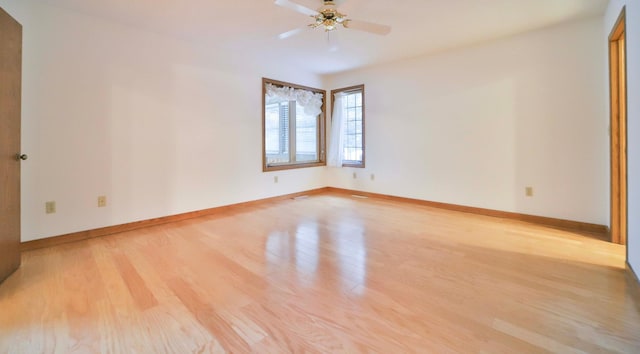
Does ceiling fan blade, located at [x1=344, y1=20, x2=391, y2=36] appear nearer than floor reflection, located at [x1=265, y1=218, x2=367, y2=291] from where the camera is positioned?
No

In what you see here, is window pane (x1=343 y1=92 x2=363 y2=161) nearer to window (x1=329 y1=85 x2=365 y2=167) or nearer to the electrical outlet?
window (x1=329 y1=85 x2=365 y2=167)

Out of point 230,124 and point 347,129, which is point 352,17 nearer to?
point 230,124

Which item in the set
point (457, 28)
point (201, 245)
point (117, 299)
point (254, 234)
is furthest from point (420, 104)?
point (117, 299)

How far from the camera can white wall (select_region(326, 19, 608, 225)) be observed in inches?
121

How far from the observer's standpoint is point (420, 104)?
4.34 metres

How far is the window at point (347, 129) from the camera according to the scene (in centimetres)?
523

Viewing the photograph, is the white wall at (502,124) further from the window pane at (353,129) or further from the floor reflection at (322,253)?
the floor reflection at (322,253)

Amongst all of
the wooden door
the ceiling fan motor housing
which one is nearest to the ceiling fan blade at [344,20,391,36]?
the ceiling fan motor housing

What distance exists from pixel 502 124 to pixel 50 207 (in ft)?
15.9

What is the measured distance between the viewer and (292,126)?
523 centimetres

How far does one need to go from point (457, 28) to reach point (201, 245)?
136 inches

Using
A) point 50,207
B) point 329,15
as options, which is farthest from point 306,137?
point 50,207

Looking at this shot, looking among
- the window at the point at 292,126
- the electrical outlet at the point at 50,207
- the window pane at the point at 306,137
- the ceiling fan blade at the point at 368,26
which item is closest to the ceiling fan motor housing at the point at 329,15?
the ceiling fan blade at the point at 368,26

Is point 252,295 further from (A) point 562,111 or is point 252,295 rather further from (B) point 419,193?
(A) point 562,111
